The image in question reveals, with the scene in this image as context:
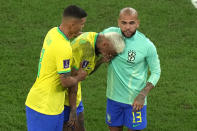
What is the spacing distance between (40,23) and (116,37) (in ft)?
25.8

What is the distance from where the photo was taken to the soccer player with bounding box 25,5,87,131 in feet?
16.5

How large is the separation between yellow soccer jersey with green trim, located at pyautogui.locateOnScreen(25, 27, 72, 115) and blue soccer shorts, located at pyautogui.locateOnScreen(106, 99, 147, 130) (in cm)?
96

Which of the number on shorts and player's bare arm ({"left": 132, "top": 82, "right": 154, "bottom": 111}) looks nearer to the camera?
player's bare arm ({"left": 132, "top": 82, "right": 154, "bottom": 111})

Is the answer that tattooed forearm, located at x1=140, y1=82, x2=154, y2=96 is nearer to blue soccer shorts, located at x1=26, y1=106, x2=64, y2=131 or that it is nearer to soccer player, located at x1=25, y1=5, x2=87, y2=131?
soccer player, located at x1=25, y1=5, x2=87, y2=131

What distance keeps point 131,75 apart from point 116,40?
2.16ft

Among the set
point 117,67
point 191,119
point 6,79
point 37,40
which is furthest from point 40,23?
point 117,67

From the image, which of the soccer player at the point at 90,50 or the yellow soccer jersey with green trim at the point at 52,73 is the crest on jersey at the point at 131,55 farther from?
the yellow soccer jersey with green trim at the point at 52,73

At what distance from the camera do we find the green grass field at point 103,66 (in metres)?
8.30

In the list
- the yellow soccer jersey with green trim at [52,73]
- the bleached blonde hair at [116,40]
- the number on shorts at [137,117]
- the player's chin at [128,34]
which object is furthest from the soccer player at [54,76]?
the number on shorts at [137,117]

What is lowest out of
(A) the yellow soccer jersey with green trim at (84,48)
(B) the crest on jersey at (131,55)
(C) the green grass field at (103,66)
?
(C) the green grass field at (103,66)

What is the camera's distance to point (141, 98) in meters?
5.73

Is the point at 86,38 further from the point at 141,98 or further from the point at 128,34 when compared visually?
the point at 141,98

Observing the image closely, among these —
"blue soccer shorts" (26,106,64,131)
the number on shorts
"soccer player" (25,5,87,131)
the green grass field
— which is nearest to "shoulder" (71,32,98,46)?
"soccer player" (25,5,87,131)

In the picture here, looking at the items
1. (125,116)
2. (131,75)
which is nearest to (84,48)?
(131,75)
